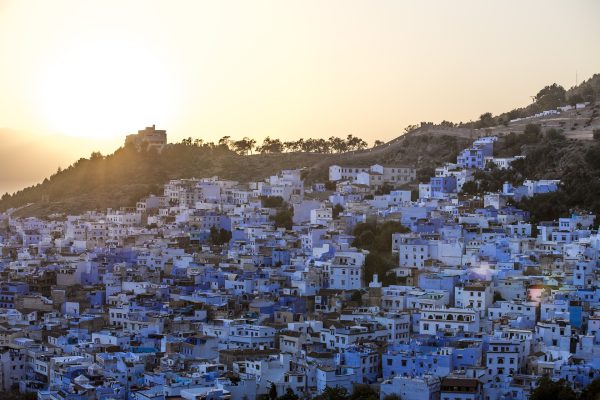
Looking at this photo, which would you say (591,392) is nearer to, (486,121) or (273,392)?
(273,392)

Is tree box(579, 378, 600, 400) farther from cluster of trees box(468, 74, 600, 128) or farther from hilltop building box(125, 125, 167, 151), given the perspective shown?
hilltop building box(125, 125, 167, 151)

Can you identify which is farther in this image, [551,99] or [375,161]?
[551,99]

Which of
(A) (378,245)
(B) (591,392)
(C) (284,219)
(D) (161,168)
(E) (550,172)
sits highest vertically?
(D) (161,168)

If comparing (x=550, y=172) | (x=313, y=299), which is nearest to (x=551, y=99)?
(x=550, y=172)

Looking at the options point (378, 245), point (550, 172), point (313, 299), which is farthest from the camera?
point (550, 172)

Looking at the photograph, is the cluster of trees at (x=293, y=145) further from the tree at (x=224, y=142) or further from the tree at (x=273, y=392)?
the tree at (x=273, y=392)

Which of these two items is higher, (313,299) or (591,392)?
(313,299)

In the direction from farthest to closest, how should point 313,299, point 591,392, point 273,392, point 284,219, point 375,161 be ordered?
point 375,161, point 284,219, point 313,299, point 273,392, point 591,392

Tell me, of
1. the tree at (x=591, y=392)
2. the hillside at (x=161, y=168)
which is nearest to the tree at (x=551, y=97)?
the hillside at (x=161, y=168)
